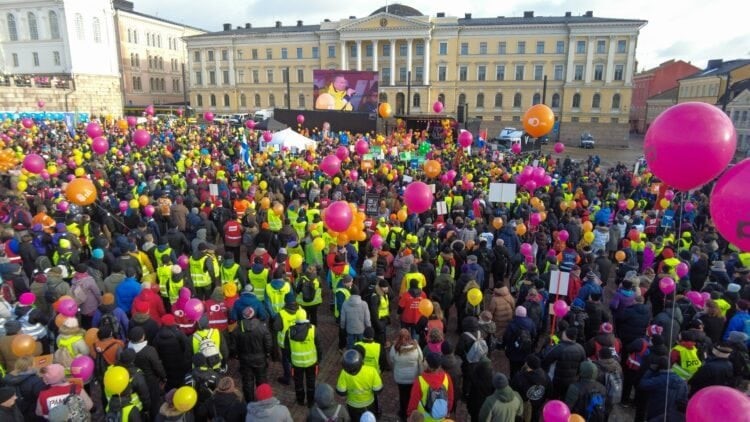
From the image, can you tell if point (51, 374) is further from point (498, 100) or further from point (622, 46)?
point (622, 46)

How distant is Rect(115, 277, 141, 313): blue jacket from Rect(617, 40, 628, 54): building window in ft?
191

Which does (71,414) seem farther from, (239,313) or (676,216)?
(676,216)

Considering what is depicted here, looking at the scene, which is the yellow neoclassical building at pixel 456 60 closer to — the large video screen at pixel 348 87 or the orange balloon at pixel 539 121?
the large video screen at pixel 348 87

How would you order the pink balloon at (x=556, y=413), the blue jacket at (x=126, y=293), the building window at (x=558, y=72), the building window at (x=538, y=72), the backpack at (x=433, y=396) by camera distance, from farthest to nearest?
the building window at (x=538, y=72), the building window at (x=558, y=72), the blue jacket at (x=126, y=293), the backpack at (x=433, y=396), the pink balloon at (x=556, y=413)

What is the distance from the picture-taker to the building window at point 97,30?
51.7 meters

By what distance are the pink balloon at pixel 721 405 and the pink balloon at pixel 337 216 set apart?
5369mm

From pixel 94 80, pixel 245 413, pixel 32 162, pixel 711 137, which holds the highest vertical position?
pixel 94 80

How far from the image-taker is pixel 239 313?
19.0 ft

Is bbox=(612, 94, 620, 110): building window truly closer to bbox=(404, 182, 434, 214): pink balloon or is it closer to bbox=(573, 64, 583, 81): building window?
bbox=(573, 64, 583, 81): building window

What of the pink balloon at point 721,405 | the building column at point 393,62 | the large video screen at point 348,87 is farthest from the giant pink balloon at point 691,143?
the building column at point 393,62

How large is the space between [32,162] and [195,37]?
58.6m

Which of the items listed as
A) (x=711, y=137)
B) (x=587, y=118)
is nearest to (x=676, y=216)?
(x=711, y=137)

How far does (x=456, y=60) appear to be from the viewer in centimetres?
5709

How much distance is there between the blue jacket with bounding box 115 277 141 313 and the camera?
6.23 m
